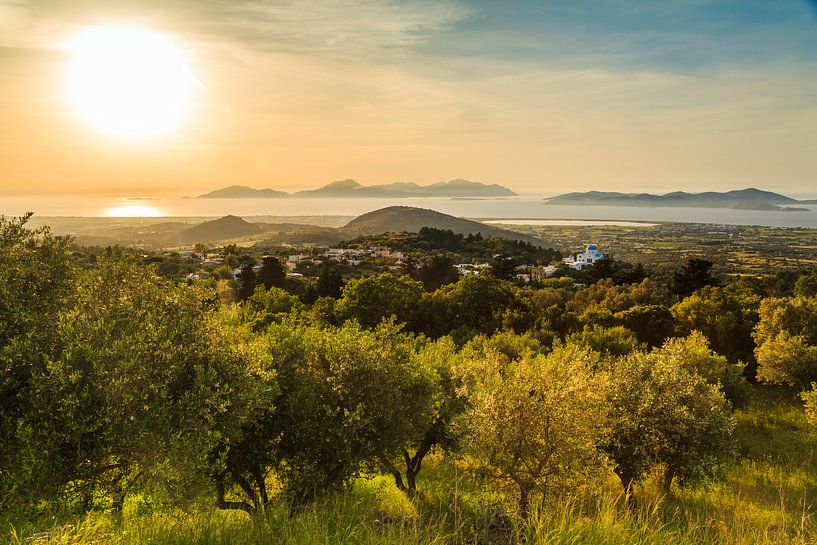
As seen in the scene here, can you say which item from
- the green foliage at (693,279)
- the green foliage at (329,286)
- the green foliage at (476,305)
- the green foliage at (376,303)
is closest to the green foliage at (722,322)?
the green foliage at (476,305)

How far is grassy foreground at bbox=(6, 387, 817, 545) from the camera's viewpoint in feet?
21.6

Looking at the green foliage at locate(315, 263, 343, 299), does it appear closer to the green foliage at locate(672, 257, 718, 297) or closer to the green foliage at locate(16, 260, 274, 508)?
the green foliage at locate(16, 260, 274, 508)

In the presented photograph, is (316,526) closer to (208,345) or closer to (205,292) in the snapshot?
(208,345)

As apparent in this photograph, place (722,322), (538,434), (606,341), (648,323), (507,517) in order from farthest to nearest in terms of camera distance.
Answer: (722,322) < (648,323) < (606,341) < (538,434) < (507,517)

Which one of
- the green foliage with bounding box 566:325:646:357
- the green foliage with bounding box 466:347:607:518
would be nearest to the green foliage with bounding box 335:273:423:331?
the green foliage with bounding box 566:325:646:357

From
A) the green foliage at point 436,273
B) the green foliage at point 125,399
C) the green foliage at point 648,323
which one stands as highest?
the green foliage at point 125,399

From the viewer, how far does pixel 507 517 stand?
9102mm

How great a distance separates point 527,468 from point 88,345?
11.6 meters

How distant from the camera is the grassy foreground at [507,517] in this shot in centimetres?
659

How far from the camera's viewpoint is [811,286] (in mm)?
66125

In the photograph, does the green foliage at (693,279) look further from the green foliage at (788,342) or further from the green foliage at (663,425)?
the green foliage at (663,425)

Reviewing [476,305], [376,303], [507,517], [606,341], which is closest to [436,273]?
[476,305]

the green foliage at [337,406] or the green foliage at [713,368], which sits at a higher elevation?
the green foliage at [337,406]

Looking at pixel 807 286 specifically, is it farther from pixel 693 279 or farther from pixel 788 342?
pixel 788 342
